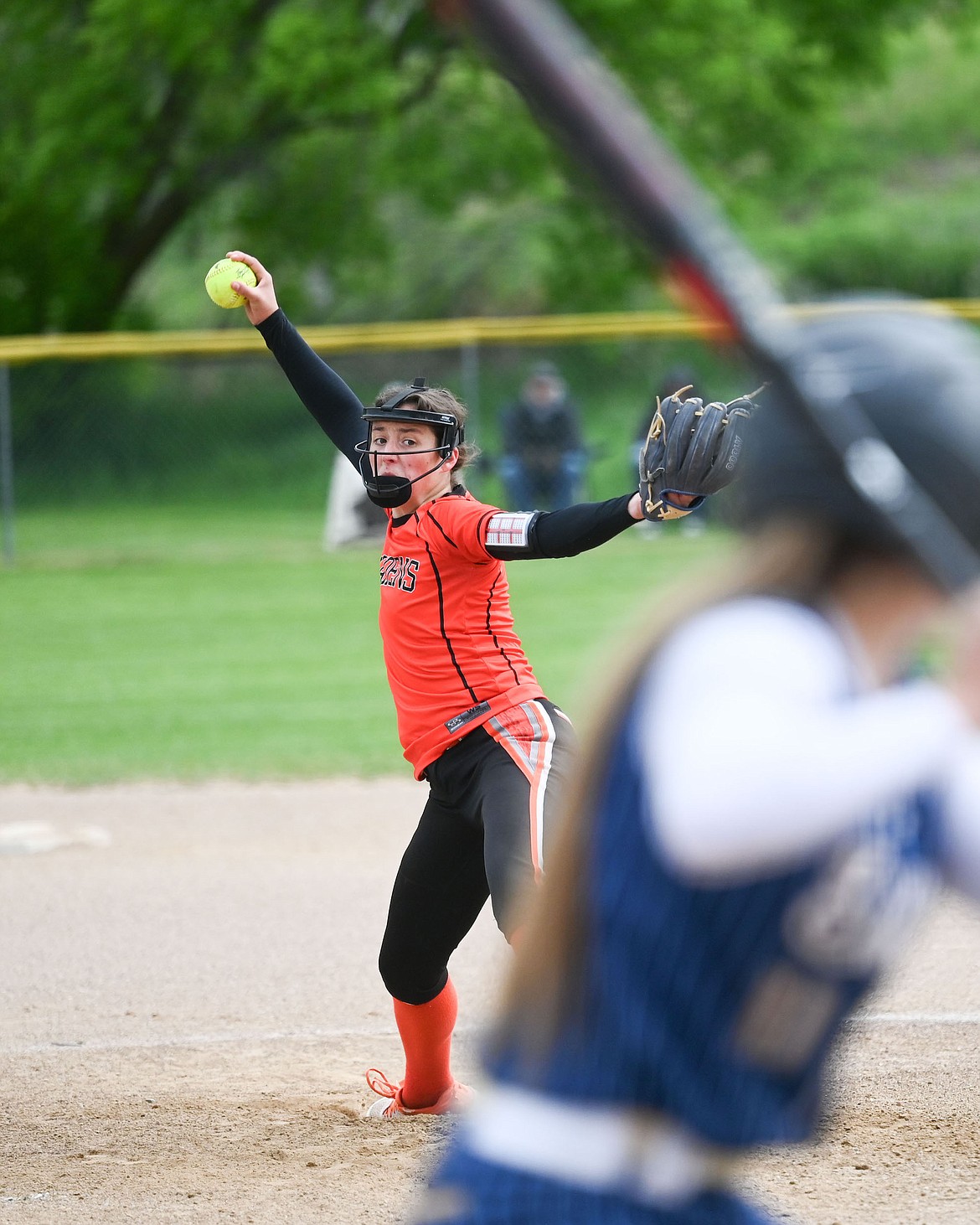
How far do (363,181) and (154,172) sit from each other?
11.2ft

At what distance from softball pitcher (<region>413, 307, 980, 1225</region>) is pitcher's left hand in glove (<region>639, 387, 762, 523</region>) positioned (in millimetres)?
2058

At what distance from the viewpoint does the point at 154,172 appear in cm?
2317

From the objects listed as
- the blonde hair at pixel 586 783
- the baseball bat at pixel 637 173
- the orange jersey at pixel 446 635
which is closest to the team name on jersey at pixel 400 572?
the orange jersey at pixel 446 635

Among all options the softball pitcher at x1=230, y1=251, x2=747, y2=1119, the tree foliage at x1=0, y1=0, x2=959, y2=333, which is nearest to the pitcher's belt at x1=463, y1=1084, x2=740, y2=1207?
the softball pitcher at x1=230, y1=251, x2=747, y2=1119

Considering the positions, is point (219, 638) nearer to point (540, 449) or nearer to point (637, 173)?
point (540, 449)

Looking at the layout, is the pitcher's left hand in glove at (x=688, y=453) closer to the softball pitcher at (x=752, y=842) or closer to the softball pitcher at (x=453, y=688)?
the softball pitcher at (x=453, y=688)

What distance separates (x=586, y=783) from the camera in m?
1.46

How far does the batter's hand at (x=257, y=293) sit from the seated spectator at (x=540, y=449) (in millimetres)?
12147

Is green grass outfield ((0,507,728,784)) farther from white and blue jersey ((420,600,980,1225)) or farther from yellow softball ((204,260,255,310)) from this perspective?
white and blue jersey ((420,600,980,1225))

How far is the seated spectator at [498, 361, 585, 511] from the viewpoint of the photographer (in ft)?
55.2

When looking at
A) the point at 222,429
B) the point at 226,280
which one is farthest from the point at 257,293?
the point at 222,429

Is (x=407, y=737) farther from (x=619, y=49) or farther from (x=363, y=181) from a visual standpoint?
(x=363, y=181)

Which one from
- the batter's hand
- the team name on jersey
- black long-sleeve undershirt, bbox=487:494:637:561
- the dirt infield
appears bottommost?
the dirt infield

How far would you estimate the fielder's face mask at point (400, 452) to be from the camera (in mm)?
4184
